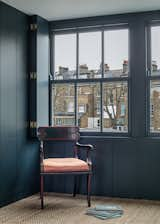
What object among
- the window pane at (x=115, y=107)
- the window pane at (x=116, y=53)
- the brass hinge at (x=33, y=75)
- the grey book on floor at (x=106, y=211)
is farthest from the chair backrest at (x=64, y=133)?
the grey book on floor at (x=106, y=211)

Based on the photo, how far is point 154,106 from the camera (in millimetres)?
4594

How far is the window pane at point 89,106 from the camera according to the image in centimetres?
488

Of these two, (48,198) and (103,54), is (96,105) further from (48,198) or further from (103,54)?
(48,198)

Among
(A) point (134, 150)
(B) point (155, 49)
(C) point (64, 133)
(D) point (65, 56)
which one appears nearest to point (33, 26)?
(D) point (65, 56)

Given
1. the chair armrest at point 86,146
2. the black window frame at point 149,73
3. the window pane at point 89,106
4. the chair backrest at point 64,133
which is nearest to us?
the chair armrest at point 86,146

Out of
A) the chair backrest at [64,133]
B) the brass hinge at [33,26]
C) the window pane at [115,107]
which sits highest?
the brass hinge at [33,26]

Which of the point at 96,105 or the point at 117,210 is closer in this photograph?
the point at 117,210

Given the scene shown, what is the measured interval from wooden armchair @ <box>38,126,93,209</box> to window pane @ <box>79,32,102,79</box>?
816 mm

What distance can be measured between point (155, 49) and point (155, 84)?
0.46 m

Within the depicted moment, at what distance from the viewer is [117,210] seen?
4008mm

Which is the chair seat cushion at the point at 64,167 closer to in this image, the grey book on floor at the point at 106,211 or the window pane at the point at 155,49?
the grey book on floor at the point at 106,211

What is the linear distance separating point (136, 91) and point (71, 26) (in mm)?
1302

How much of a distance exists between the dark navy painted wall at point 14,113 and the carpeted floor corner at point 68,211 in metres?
0.23

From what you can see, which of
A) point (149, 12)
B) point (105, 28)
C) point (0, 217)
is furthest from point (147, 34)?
point (0, 217)
